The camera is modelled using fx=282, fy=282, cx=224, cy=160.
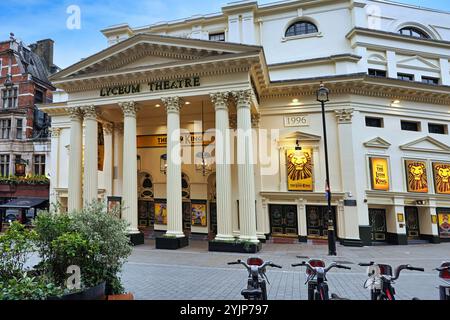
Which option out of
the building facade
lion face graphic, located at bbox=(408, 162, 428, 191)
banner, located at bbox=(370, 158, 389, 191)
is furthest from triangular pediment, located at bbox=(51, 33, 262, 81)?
lion face graphic, located at bbox=(408, 162, 428, 191)

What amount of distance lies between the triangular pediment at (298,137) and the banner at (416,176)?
6.31m

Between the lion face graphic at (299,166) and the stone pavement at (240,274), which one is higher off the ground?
the lion face graphic at (299,166)

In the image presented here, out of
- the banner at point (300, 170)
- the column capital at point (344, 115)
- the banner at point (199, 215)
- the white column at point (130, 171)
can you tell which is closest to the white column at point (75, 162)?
the white column at point (130, 171)

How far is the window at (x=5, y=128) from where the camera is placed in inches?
1090

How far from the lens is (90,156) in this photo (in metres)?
17.3

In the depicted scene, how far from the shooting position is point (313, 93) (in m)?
18.8

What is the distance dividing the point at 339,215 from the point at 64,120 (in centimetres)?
2271

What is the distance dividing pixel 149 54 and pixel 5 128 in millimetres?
20676

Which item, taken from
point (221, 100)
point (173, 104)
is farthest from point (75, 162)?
point (221, 100)

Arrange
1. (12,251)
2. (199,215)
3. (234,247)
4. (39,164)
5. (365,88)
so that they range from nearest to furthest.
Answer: (12,251) → (234,247) → (365,88) → (199,215) → (39,164)

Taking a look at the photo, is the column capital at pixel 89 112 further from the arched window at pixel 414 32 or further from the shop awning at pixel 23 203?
the arched window at pixel 414 32

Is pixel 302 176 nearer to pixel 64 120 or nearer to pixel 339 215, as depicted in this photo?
pixel 339 215

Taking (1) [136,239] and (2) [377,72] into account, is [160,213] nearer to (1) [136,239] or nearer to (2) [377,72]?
(1) [136,239]

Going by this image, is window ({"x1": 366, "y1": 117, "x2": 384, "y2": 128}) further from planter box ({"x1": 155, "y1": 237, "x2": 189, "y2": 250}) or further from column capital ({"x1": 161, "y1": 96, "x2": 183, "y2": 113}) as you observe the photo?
planter box ({"x1": 155, "y1": 237, "x2": 189, "y2": 250})
